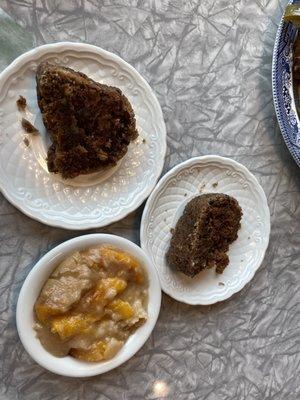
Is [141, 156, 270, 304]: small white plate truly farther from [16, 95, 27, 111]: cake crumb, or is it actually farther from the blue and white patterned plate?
[16, 95, 27, 111]: cake crumb

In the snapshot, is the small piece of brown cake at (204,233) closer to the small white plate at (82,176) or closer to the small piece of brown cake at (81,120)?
the small white plate at (82,176)

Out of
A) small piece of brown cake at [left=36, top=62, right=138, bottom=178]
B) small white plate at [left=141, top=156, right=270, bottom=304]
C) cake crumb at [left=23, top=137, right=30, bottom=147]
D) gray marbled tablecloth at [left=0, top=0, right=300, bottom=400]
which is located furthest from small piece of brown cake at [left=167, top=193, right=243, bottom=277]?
cake crumb at [left=23, top=137, right=30, bottom=147]

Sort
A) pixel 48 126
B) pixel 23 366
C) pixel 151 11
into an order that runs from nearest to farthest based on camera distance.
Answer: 1. pixel 48 126
2. pixel 23 366
3. pixel 151 11

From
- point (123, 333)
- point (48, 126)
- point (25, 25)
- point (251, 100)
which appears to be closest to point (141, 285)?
point (123, 333)

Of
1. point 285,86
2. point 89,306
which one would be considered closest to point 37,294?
point 89,306

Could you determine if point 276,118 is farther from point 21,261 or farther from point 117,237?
point 21,261

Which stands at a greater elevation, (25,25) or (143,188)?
(25,25)
